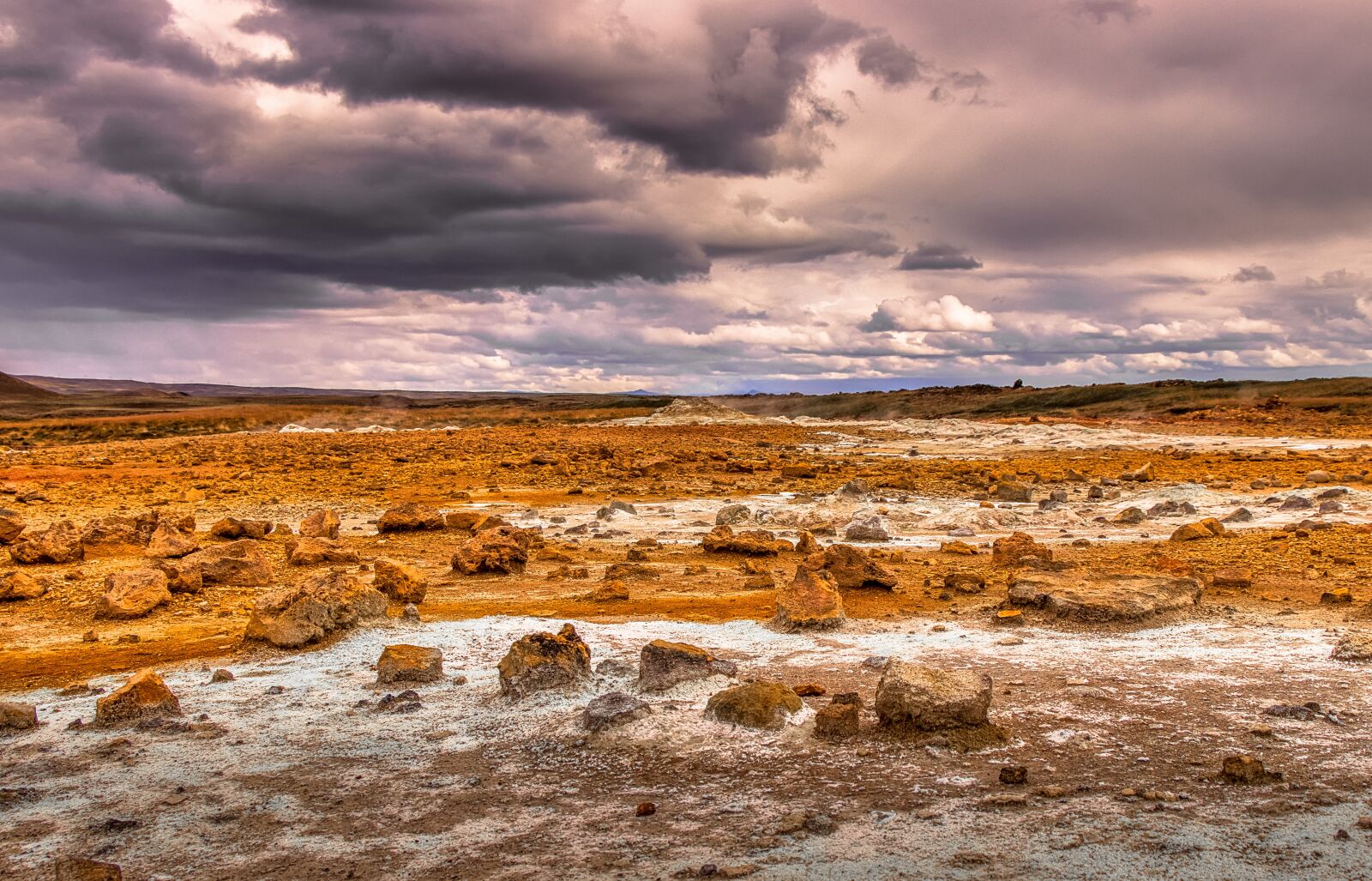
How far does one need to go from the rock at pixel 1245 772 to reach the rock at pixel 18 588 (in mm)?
10567

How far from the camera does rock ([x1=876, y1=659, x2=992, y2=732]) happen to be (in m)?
5.05

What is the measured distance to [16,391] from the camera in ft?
449

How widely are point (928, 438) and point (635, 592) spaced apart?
30.4m

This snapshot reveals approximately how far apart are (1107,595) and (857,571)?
2428 millimetres

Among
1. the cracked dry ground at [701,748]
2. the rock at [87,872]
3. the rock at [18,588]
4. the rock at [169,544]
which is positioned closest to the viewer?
the rock at [87,872]

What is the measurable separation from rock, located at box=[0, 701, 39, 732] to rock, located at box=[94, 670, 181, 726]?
1.07ft

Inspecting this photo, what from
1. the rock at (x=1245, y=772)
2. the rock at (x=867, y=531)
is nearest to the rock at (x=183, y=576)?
the rock at (x=867, y=531)

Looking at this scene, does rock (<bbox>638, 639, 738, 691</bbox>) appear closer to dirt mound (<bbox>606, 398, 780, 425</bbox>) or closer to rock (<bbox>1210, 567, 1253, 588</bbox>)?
rock (<bbox>1210, 567, 1253, 588</bbox>)

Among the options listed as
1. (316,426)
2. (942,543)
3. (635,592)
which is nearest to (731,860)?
(635,592)

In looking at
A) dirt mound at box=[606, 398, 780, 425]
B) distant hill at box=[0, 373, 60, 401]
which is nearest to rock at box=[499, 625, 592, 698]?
dirt mound at box=[606, 398, 780, 425]

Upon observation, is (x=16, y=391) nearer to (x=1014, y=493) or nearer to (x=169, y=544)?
(x=169, y=544)

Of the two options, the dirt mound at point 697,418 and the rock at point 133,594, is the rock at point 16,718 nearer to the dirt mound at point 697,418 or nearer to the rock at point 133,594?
the rock at point 133,594

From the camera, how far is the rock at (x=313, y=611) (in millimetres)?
7344

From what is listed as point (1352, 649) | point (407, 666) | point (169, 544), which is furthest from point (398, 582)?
point (1352, 649)
